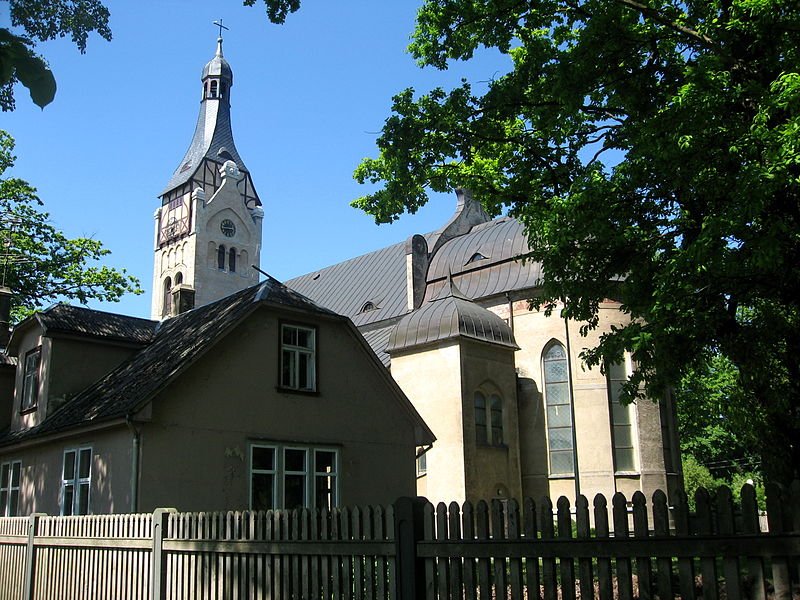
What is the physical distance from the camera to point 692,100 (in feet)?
35.0

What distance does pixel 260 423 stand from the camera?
16.7 metres

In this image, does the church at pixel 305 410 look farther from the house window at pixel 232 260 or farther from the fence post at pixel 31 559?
the house window at pixel 232 260

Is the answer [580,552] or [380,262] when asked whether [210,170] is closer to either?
[380,262]

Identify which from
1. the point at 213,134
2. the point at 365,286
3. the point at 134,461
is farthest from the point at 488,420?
the point at 213,134

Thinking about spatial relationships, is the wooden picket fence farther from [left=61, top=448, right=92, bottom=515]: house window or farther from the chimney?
the chimney

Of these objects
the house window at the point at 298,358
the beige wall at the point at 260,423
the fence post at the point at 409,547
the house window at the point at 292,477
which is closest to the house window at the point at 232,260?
the beige wall at the point at 260,423

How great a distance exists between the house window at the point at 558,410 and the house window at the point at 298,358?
53.4ft

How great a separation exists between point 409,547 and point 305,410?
36.7 ft

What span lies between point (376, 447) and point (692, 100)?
1094 centimetres

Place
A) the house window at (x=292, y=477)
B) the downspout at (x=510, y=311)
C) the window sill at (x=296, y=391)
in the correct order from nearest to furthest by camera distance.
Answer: the house window at (x=292, y=477) < the window sill at (x=296, y=391) < the downspout at (x=510, y=311)

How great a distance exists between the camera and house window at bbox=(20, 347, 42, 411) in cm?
1912

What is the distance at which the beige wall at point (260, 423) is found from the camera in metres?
15.2

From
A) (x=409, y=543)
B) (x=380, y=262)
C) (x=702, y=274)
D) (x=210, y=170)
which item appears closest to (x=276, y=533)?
(x=409, y=543)

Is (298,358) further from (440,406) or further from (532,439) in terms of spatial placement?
(532,439)
